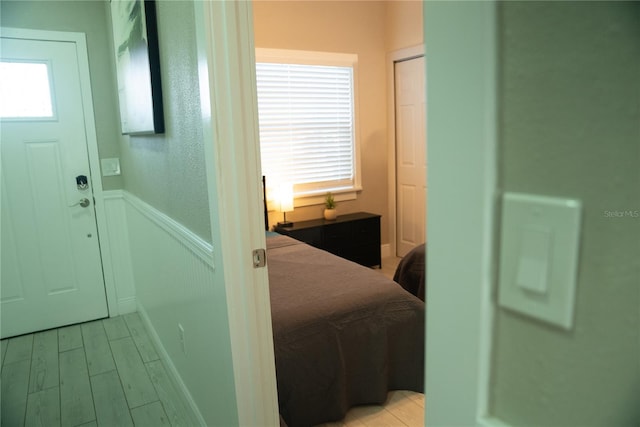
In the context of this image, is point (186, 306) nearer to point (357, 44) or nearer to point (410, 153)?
point (410, 153)

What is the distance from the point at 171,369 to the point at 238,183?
160cm

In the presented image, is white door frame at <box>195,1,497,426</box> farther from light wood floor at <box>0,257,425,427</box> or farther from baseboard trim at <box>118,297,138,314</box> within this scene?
baseboard trim at <box>118,297,138,314</box>

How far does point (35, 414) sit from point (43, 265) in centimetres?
127

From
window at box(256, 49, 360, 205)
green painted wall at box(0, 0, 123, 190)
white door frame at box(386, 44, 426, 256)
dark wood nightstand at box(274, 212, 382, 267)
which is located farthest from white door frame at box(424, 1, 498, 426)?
white door frame at box(386, 44, 426, 256)

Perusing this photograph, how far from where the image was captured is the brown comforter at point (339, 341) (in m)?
1.98

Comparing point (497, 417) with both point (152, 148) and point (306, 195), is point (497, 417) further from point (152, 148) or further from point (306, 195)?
point (306, 195)

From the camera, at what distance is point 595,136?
1.22 ft

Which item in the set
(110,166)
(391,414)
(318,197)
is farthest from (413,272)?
(110,166)

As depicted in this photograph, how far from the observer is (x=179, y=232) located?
1.92 m

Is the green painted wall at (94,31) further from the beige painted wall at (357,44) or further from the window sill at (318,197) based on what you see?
the window sill at (318,197)

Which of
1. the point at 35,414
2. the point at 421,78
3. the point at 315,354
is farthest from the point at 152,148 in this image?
the point at 421,78

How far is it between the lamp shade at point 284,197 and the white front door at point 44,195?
Answer: 156 centimetres

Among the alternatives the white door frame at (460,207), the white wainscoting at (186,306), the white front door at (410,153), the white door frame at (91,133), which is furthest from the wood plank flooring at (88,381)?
the white front door at (410,153)

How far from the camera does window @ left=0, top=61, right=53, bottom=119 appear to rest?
294 cm
